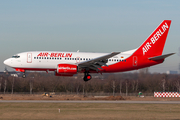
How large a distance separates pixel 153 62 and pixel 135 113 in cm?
1371

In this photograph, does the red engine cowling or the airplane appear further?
the airplane

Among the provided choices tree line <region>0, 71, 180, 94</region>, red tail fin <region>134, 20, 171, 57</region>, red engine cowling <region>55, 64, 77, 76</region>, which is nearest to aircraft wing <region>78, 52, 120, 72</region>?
red engine cowling <region>55, 64, 77, 76</region>

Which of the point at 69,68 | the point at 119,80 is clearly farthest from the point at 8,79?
the point at 69,68

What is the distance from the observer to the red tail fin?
42.8 metres

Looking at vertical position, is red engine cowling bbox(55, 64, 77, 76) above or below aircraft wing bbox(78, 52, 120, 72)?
below

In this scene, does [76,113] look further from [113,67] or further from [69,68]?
[113,67]

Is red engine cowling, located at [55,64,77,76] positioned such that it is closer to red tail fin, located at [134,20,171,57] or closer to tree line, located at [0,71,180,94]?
red tail fin, located at [134,20,171,57]

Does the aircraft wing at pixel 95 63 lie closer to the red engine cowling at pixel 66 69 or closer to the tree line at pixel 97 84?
the red engine cowling at pixel 66 69

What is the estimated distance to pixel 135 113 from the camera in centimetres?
3028

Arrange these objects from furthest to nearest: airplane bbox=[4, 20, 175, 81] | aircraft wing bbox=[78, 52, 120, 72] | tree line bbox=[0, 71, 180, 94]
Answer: tree line bbox=[0, 71, 180, 94], airplane bbox=[4, 20, 175, 81], aircraft wing bbox=[78, 52, 120, 72]

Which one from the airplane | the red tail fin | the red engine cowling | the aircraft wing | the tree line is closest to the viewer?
the aircraft wing

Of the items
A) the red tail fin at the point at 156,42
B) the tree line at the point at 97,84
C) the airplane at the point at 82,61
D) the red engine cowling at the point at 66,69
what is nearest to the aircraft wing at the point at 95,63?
the airplane at the point at 82,61

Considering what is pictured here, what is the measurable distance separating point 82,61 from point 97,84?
33.2 m

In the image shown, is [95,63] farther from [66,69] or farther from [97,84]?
[97,84]
